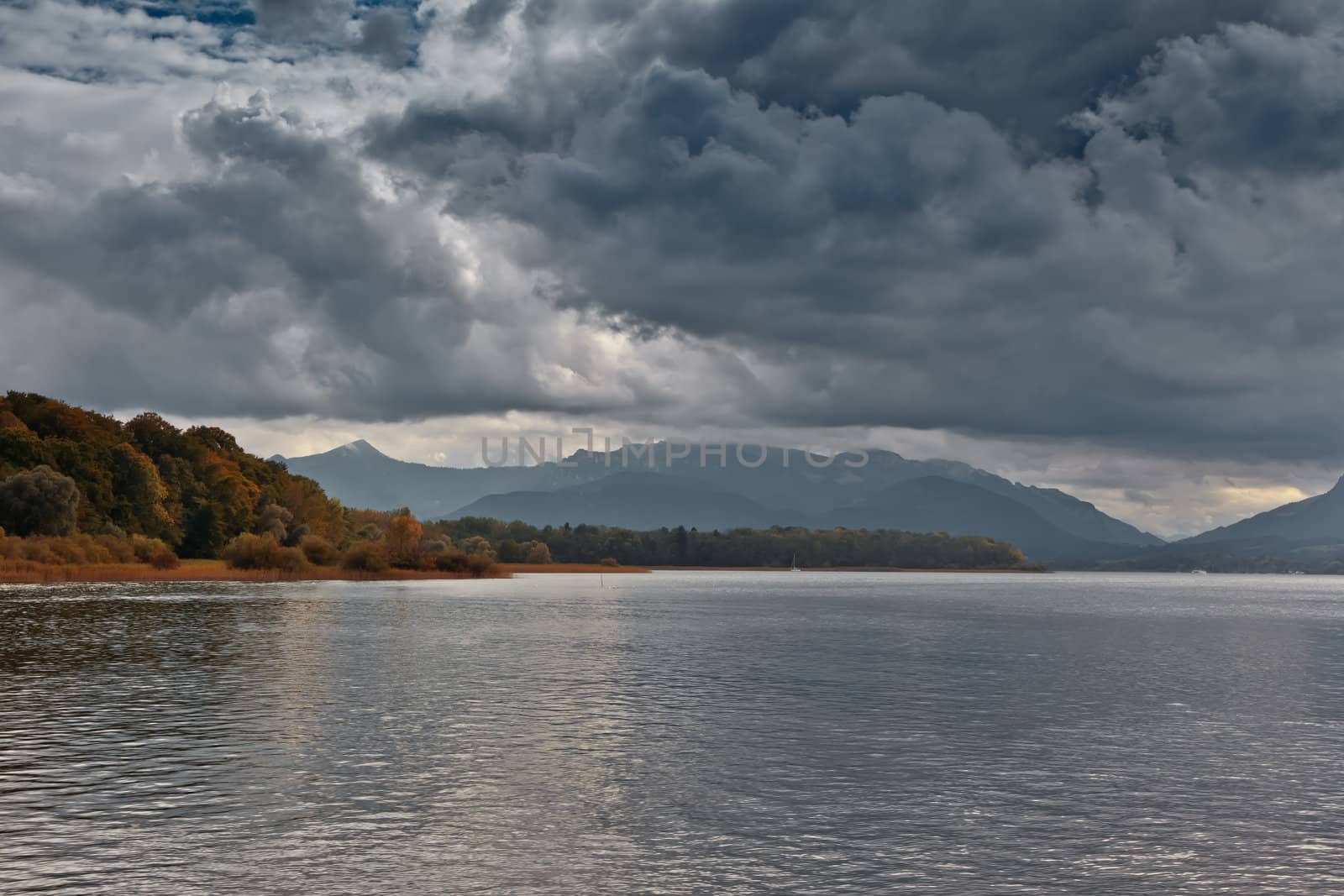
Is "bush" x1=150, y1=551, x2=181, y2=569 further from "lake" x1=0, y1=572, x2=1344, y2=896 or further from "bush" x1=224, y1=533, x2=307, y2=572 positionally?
"lake" x1=0, y1=572, x2=1344, y2=896

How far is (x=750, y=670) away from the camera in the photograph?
62656mm

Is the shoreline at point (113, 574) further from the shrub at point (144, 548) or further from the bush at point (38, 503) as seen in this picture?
the bush at point (38, 503)

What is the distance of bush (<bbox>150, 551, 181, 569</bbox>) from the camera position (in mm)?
189750

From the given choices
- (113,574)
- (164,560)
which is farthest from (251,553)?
(113,574)

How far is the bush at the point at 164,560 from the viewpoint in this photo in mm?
189750

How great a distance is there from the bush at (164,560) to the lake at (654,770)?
406ft

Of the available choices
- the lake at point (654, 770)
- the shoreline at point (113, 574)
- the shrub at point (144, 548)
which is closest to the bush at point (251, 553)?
the shoreline at point (113, 574)

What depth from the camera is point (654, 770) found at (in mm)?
32938

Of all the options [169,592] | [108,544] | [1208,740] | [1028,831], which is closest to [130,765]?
[1028,831]

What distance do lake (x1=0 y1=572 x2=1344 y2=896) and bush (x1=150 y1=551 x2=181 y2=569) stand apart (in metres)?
124

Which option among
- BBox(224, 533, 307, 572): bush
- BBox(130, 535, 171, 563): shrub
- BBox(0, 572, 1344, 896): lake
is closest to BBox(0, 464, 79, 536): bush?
BBox(130, 535, 171, 563): shrub

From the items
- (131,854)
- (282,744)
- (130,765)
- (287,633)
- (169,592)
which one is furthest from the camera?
(169,592)

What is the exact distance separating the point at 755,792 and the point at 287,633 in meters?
61.2

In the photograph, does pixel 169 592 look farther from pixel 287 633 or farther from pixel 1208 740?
pixel 1208 740
